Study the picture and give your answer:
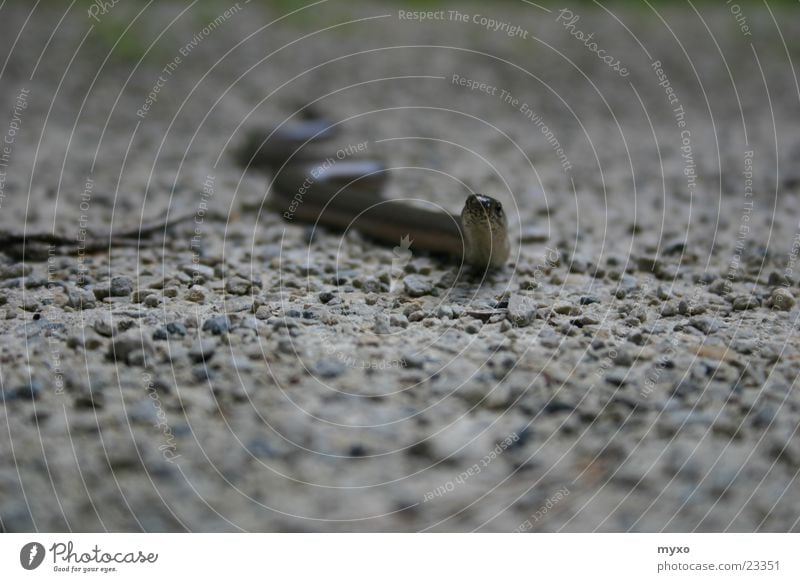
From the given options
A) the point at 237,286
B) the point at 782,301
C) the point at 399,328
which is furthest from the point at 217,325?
the point at 782,301

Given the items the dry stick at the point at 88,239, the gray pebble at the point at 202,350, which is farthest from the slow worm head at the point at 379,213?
the gray pebble at the point at 202,350

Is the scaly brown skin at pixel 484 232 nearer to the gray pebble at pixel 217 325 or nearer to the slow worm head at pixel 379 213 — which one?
the slow worm head at pixel 379 213

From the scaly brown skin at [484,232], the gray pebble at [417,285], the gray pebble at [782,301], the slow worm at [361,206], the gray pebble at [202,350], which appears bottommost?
the gray pebble at [202,350]

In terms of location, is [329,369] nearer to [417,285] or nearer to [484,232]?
[417,285]
